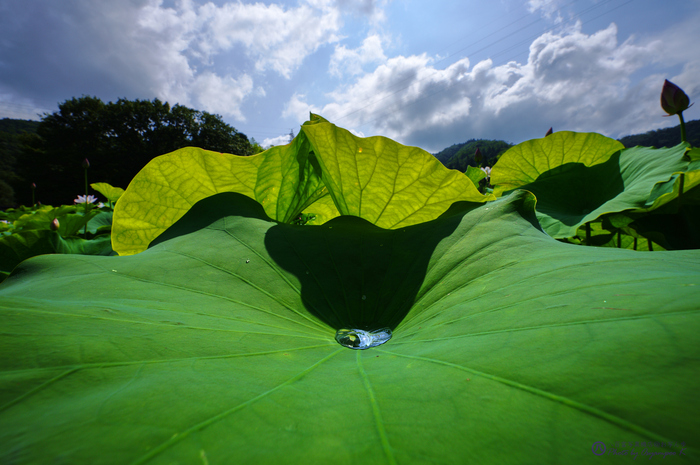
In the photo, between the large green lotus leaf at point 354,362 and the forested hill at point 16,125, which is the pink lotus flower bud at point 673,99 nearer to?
the large green lotus leaf at point 354,362

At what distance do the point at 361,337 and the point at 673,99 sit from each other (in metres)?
2.10

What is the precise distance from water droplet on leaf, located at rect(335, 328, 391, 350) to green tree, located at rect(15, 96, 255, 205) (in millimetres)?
20063

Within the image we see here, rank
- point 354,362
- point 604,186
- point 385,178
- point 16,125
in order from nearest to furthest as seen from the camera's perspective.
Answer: point 354,362, point 385,178, point 604,186, point 16,125

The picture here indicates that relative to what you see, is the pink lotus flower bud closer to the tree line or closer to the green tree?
the tree line

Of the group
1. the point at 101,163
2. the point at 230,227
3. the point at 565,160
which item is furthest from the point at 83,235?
the point at 101,163

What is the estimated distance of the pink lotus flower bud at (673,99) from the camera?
1564 millimetres

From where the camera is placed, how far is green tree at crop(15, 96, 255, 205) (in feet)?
53.5

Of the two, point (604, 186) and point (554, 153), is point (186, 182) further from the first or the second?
point (604, 186)

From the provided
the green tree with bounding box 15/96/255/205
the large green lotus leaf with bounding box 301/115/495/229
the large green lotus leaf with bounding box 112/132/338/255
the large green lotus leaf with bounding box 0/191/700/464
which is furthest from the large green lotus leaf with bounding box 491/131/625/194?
the green tree with bounding box 15/96/255/205

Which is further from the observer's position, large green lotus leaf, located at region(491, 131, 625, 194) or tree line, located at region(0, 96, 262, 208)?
tree line, located at region(0, 96, 262, 208)

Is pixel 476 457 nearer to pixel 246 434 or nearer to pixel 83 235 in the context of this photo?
pixel 246 434

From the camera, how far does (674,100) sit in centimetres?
159

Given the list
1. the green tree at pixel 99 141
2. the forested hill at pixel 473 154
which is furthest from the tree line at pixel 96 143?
the forested hill at pixel 473 154

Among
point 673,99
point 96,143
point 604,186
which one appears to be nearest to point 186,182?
point 604,186
